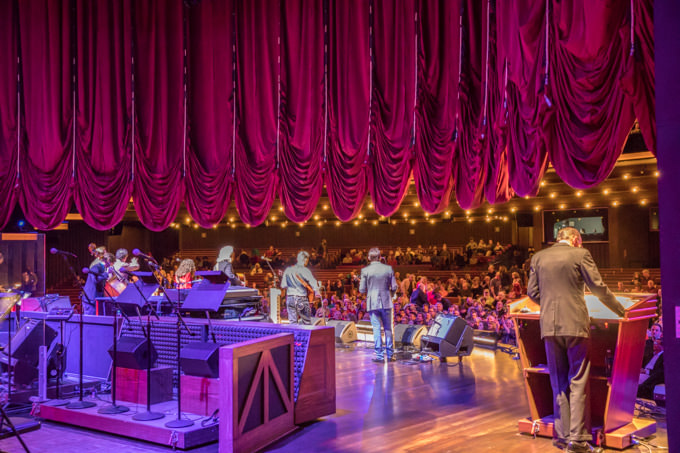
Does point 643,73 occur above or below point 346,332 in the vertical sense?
above

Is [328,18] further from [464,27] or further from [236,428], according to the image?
[236,428]

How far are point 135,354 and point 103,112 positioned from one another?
15.7 ft

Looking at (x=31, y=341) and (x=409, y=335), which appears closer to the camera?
(x=31, y=341)

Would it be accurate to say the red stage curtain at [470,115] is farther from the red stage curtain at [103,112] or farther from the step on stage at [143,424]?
the red stage curtain at [103,112]

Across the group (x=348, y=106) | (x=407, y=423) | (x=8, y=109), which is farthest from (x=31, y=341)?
(x=8, y=109)

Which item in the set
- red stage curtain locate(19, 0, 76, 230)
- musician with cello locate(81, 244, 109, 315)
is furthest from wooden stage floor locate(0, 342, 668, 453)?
red stage curtain locate(19, 0, 76, 230)

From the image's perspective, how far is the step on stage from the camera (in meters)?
4.05

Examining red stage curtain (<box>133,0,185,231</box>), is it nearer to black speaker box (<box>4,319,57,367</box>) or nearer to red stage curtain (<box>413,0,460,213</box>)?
black speaker box (<box>4,319,57,367</box>)

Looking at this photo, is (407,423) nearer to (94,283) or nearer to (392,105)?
(392,105)

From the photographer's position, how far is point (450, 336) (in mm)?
7273

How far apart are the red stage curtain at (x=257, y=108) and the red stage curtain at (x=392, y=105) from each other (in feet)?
4.57

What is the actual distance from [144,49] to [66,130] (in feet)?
5.13

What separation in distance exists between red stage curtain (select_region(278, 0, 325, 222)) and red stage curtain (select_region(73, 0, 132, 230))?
7.56ft

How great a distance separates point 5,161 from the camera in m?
8.59
